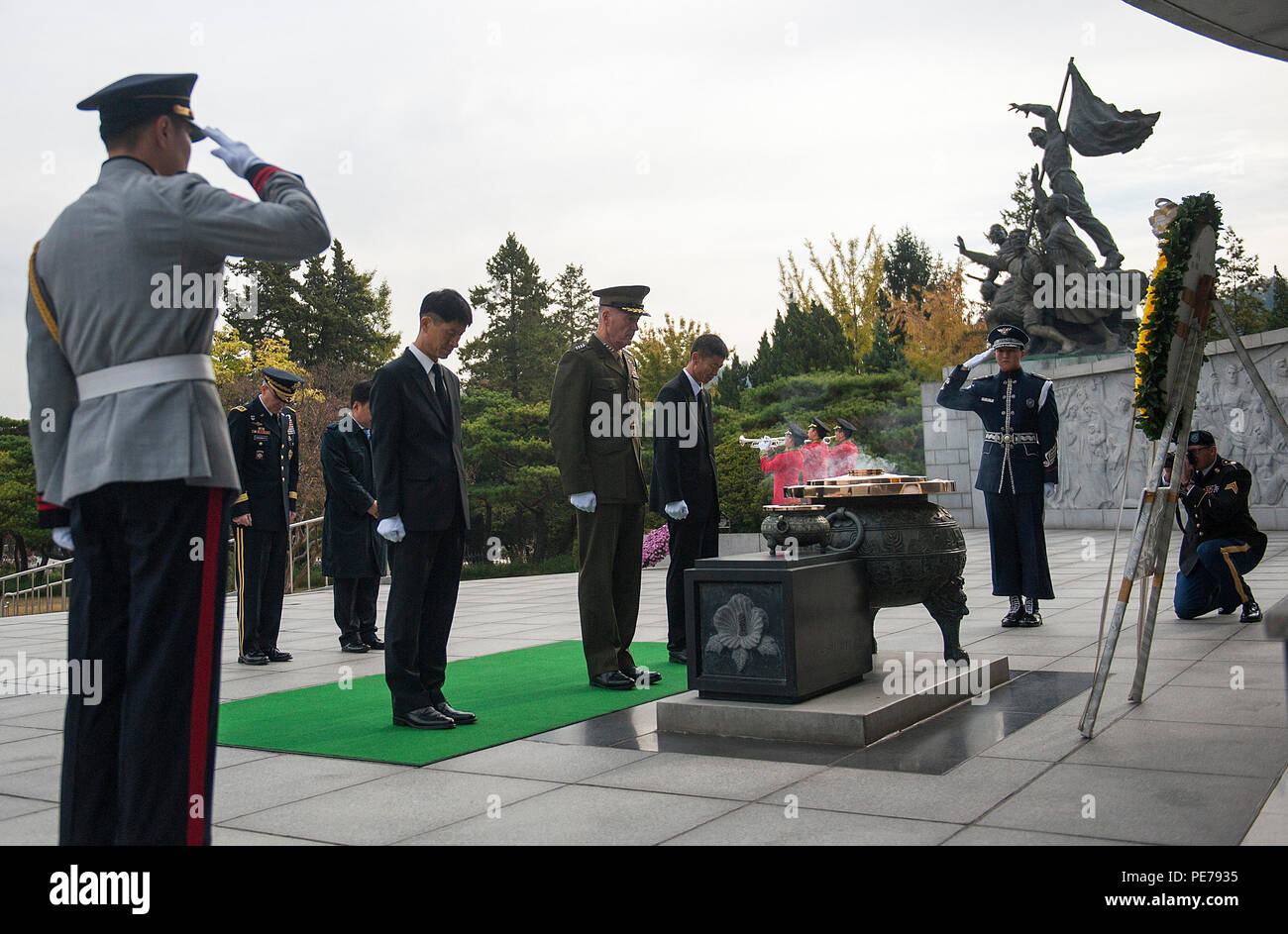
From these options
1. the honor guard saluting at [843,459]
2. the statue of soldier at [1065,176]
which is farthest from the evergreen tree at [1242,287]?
the honor guard saluting at [843,459]

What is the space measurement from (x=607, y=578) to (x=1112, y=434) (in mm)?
Answer: 14616

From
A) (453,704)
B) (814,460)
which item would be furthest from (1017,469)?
(453,704)

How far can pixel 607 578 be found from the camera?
5898 millimetres

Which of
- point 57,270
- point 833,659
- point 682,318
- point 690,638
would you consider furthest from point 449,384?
point 682,318

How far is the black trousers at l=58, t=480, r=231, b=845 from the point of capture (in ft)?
8.59

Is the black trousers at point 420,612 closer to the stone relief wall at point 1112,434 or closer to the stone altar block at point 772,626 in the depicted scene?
the stone altar block at point 772,626

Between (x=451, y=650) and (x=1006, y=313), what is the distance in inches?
693

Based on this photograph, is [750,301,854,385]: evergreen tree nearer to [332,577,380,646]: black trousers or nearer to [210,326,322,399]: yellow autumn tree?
[210,326,322,399]: yellow autumn tree

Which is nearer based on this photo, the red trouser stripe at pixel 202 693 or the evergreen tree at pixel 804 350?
the red trouser stripe at pixel 202 693

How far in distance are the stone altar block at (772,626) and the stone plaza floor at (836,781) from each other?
11.1 inches

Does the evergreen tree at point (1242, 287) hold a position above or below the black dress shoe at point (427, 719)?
above

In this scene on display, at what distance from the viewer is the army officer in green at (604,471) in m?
5.83
